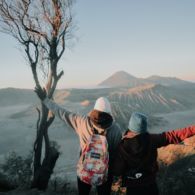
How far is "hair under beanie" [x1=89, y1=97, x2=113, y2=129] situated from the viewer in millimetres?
4496

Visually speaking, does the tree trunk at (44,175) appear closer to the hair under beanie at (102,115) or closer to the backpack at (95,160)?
the backpack at (95,160)

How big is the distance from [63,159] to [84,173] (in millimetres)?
39740

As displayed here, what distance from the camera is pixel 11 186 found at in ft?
26.2

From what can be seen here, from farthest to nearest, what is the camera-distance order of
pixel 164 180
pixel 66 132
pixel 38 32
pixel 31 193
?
pixel 66 132
pixel 38 32
pixel 164 180
pixel 31 193

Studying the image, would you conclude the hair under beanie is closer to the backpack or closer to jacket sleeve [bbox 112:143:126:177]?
the backpack

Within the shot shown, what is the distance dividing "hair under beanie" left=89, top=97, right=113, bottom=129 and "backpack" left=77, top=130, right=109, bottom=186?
18cm

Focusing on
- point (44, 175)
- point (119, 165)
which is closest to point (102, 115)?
point (119, 165)

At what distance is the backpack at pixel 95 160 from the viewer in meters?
4.60

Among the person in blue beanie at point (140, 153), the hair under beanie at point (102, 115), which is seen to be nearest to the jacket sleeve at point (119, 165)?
the person in blue beanie at point (140, 153)

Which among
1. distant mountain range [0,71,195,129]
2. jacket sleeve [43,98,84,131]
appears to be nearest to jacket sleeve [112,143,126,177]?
jacket sleeve [43,98,84,131]

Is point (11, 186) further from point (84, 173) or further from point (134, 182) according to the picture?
point (134, 182)

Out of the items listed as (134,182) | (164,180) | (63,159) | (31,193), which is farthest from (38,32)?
(63,159)

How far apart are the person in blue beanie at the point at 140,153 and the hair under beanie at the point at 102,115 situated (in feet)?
1.24

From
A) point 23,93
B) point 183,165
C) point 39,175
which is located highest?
point 39,175
